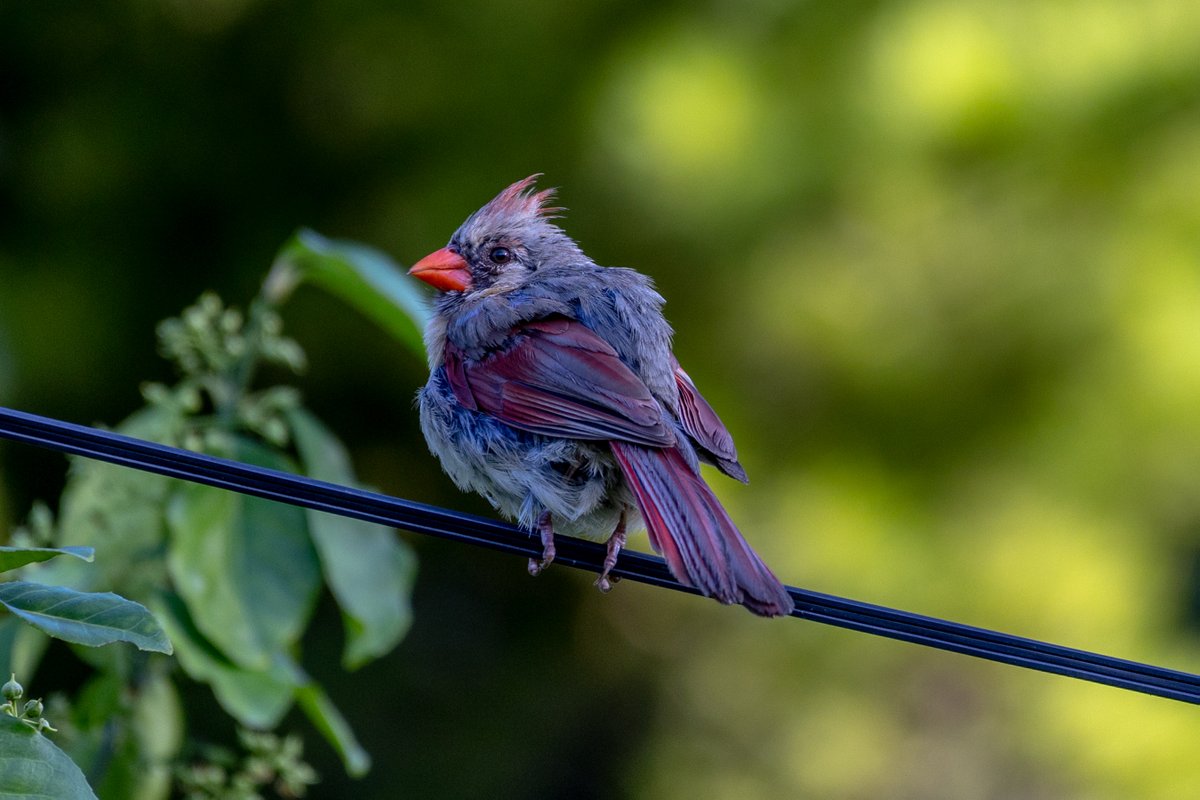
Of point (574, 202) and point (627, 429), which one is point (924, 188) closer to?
point (574, 202)

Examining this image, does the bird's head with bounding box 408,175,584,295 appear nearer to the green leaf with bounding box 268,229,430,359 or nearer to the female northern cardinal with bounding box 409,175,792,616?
the female northern cardinal with bounding box 409,175,792,616

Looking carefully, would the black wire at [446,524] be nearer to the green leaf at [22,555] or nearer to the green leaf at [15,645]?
the green leaf at [15,645]

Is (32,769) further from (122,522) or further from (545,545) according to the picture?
(545,545)

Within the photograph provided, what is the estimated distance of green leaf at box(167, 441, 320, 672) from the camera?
253 cm

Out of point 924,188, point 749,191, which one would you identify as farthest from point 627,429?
point 924,188

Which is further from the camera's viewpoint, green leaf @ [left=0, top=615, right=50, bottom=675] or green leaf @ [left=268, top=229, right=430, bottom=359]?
green leaf @ [left=268, top=229, right=430, bottom=359]

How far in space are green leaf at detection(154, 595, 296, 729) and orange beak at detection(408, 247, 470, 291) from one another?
1.75 meters

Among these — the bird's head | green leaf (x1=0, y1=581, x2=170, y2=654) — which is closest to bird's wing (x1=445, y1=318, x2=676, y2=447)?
the bird's head

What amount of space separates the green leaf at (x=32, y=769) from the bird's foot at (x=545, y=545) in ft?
4.33

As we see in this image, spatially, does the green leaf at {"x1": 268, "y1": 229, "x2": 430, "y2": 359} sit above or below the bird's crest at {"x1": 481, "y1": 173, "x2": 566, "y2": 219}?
below

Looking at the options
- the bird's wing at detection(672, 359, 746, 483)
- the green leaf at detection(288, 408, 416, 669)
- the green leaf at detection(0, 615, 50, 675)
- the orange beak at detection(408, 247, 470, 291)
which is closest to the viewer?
the green leaf at detection(0, 615, 50, 675)

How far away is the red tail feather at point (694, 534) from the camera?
255 centimetres

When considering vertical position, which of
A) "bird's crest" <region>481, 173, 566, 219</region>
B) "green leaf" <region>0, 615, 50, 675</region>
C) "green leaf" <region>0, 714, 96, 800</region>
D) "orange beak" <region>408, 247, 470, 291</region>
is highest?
"bird's crest" <region>481, 173, 566, 219</region>

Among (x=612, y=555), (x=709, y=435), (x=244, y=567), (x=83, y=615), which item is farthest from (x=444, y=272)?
(x=83, y=615)
